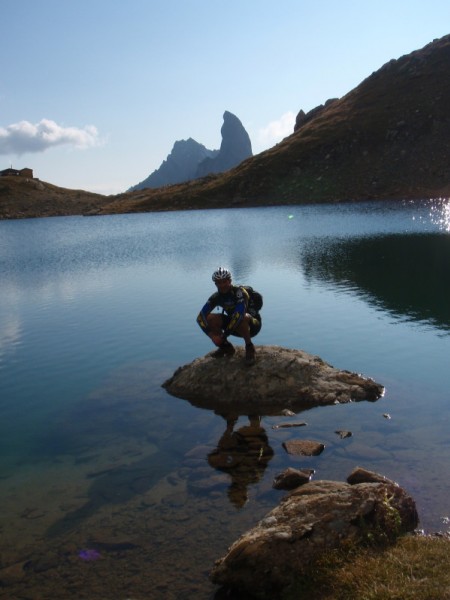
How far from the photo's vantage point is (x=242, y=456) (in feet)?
43.3

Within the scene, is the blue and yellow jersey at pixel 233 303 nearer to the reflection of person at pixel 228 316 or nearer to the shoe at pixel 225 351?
the reflection of person at pixel 228 316

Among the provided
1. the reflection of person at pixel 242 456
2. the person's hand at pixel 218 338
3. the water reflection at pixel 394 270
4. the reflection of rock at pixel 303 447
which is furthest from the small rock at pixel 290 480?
the water reflection at pixel 394 270

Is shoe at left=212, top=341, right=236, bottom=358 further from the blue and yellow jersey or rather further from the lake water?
the lake water

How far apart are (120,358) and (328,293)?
1646cm

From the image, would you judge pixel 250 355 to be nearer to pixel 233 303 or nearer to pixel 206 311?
pixel 233 303

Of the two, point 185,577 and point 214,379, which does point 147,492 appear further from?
point 214,379

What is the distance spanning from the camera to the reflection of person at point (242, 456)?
11.7 m

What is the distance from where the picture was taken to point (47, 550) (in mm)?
9953

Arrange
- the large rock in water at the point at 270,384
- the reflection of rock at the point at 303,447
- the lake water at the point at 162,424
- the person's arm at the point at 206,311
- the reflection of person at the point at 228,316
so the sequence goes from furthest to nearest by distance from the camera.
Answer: the person's arm at the point at 206,311, the reflection of person at the point at 228,316, the large rock in water at the point at 270,384, the reflection of rock at the point at 303,447, the lake water at the point at 162,424

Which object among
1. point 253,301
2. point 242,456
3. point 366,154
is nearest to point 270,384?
point 253,301

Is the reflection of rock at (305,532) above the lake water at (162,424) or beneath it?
above

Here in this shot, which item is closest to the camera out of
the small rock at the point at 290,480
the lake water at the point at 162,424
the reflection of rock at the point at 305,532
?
the reflection of rock at the point at 305,532

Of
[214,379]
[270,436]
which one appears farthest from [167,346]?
[270,436]

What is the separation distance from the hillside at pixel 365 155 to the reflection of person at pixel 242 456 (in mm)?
120711
